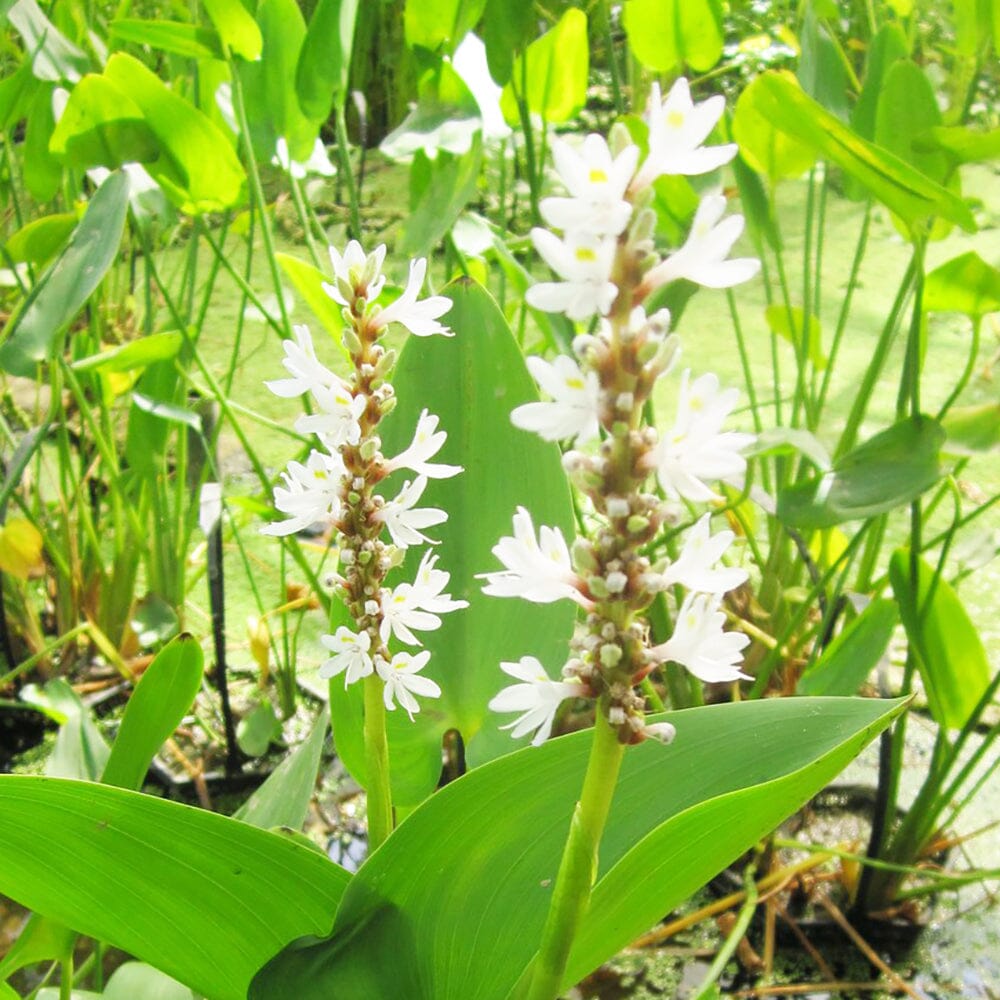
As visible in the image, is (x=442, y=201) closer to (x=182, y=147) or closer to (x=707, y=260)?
(x=182, y=147)

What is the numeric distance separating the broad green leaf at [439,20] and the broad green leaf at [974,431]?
Answer: 19.9 inches

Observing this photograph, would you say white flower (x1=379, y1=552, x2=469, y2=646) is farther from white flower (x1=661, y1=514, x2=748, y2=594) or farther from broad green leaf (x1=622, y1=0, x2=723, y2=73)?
broad green leaf (x1=622, y1=0, x2=723, y2=73)

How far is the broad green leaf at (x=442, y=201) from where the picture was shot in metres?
0.91

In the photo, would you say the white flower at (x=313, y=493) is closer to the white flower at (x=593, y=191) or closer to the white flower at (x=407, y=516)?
the white flower at (x=407, y=516)

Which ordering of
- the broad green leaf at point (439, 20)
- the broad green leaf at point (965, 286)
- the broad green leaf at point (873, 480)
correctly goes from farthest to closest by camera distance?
1. the broad green leaf at point (439, 20)
2. the broad green leaf at point (965, 286)
3. the broad green leaf at point (873, 480)

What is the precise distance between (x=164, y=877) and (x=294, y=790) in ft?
0.57

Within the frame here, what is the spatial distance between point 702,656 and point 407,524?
16 cm

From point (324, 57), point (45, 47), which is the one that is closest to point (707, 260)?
point (324, 57)

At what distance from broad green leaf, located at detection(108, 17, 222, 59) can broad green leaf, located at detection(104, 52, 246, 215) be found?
45 mm

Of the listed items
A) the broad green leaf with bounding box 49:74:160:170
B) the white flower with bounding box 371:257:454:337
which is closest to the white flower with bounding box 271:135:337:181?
the broad green leaf with bounding box 49:74:160:170

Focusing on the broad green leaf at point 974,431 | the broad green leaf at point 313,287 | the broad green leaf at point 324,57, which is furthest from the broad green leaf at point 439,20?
the broad green leaf at point 974,431

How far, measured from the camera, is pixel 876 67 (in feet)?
3.29

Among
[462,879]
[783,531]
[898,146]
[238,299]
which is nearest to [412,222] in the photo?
[898,146]

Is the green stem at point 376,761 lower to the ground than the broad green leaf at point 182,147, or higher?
lower
